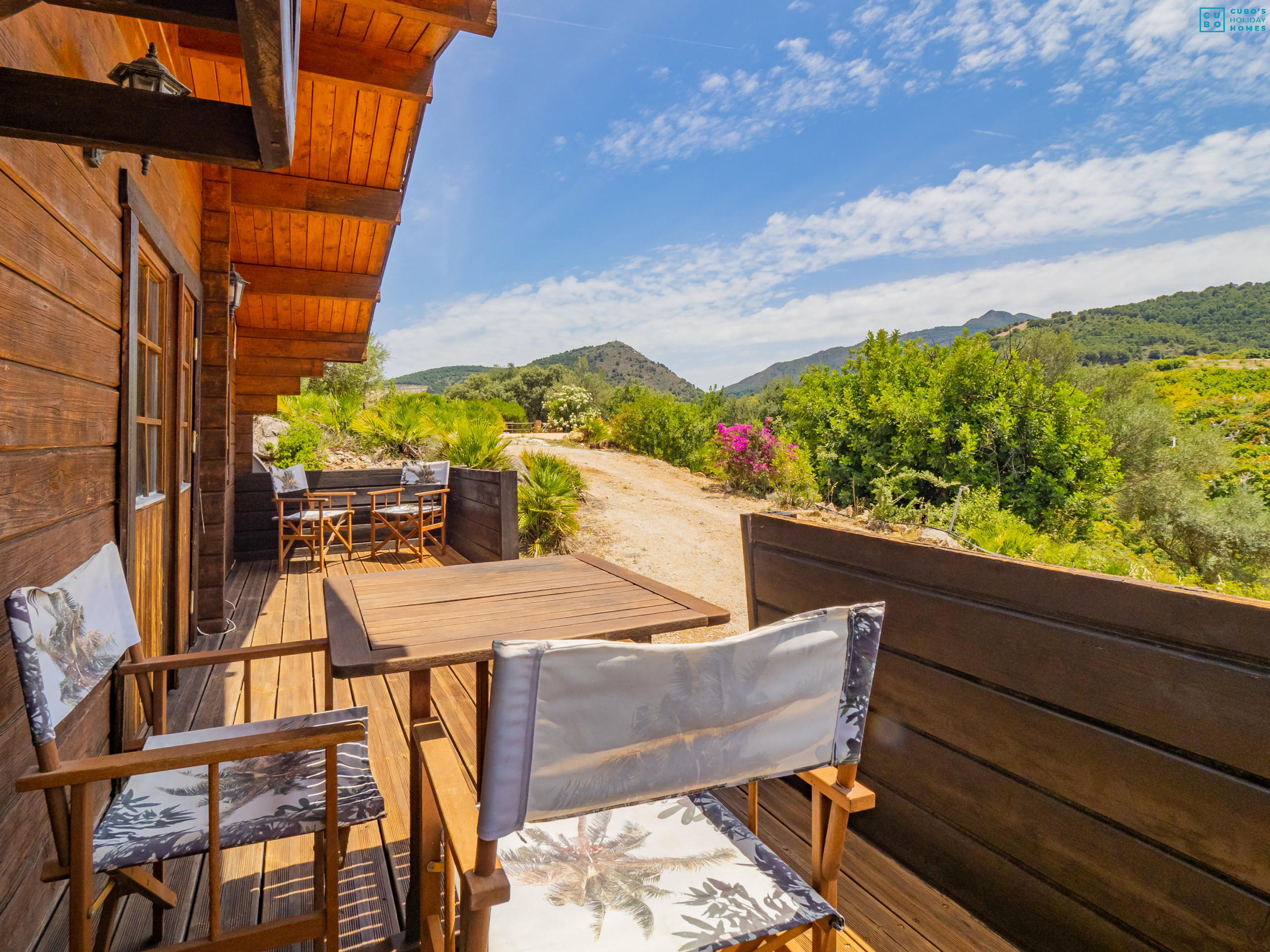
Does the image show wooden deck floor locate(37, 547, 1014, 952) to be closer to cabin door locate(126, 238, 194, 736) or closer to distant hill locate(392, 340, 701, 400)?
cabin door locate(126, 238, 194, 736)

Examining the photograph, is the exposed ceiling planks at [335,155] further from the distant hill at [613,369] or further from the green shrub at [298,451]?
the distant hill at [613,369]

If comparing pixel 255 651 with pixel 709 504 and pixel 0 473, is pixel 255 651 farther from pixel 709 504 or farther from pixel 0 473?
pixel 709 504

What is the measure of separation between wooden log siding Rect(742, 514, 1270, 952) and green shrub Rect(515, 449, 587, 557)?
527cm

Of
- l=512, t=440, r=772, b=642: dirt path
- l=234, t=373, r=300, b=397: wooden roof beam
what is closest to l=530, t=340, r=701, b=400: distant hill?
l=512, t=440, r=772, b=642: dirt path

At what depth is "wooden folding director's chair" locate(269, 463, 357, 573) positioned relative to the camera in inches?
216

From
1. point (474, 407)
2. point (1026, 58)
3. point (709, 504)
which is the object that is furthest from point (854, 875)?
point (1026, 58)

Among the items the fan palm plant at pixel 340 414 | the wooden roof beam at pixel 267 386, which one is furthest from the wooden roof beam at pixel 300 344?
the fan palm plant at pixel 340 414

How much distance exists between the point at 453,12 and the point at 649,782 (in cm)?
216

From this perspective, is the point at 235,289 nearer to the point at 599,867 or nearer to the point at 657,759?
the point at 599,867

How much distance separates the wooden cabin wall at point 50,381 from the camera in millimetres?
1182

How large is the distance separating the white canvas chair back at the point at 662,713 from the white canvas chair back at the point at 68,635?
30.5 inches

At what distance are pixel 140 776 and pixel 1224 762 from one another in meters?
2.03

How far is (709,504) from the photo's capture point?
9812mm

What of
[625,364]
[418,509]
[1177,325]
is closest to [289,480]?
[418,509]
